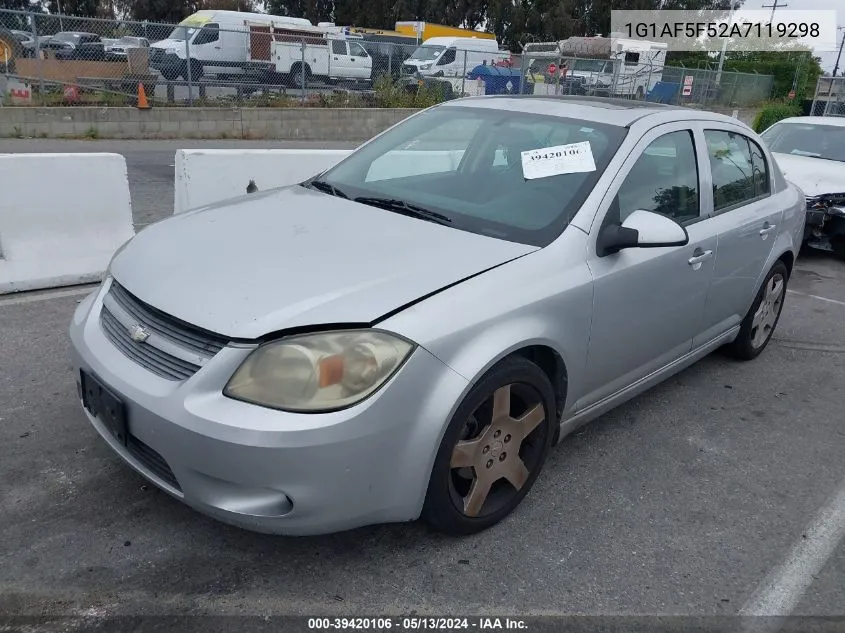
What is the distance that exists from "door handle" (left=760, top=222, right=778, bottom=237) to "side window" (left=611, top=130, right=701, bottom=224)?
0.79 metres

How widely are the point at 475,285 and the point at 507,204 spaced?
0.74 metres

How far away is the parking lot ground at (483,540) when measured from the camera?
2.49 metres

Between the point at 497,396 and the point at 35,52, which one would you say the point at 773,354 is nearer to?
the point at 497,396

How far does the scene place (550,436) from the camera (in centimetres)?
304

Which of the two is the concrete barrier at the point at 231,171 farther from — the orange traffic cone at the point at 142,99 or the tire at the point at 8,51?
the orange traffic cone at the point at 142,99

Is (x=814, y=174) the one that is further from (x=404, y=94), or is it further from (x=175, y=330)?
(x=404, y=94)

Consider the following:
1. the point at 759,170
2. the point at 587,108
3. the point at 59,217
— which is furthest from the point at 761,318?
the point at 59,217

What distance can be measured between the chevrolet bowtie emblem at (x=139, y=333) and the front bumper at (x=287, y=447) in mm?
93

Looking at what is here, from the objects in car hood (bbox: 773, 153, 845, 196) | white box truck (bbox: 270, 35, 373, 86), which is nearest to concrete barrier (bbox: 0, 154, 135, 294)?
car hood (bbox: 773, 153, 845, 196)

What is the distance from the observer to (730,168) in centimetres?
417

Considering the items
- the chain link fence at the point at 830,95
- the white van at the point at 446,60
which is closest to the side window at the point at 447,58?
the white van at the point at 446,60

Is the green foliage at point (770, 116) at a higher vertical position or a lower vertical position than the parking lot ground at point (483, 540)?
higher

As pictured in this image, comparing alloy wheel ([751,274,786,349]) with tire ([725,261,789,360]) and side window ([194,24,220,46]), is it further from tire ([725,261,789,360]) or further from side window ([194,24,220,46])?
side window ([194,24,220,46])

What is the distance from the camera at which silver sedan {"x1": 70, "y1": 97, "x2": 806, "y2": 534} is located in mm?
2283
